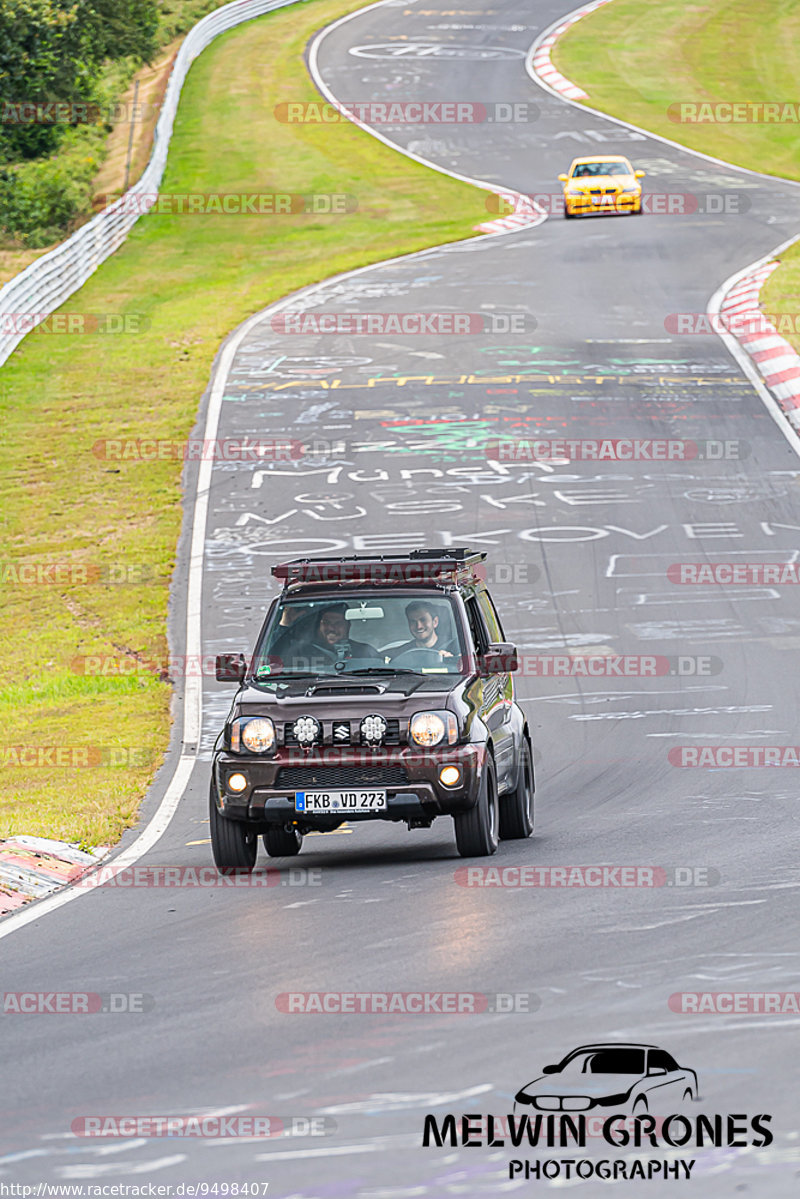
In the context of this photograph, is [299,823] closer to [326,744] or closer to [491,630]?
[326,744]

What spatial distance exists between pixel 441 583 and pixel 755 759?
3.57m

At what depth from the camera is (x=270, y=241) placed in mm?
45344

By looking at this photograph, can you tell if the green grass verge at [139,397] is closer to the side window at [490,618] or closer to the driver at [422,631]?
the driver at [422,631]

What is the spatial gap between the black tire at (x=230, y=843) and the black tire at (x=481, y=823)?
1328 millimetres

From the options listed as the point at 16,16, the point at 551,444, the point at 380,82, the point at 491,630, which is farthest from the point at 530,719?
the point at 380,82

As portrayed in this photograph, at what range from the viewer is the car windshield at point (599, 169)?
45469mm

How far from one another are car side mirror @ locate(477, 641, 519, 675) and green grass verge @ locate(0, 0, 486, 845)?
10.8 ft

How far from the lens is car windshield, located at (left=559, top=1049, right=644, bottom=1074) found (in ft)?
20.3
